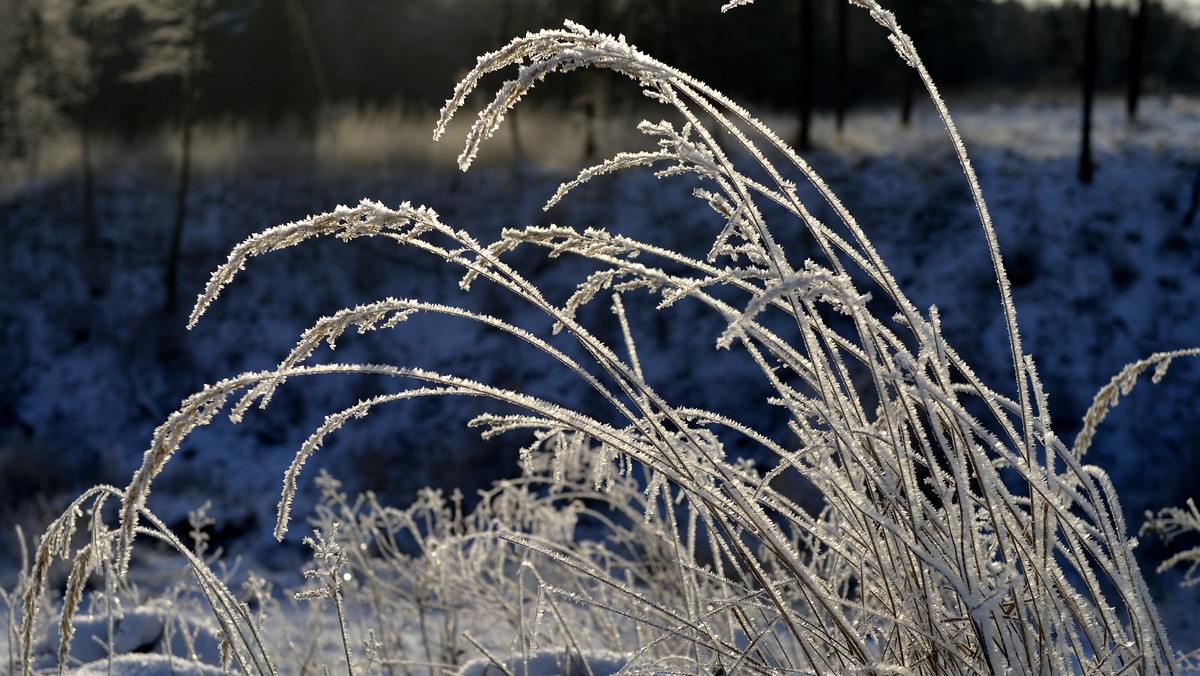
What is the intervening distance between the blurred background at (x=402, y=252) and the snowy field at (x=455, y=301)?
1.4 inches

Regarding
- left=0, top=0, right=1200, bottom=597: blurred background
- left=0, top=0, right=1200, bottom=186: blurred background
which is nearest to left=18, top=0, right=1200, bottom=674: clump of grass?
left=0, top=0, right=1200, bottom=597: blurred background

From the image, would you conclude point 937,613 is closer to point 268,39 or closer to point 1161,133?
point 1161,133

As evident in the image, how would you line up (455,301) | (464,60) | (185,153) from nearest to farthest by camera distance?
(455,301) < (185,153) < (464,60)

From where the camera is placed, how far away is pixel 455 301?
12.4m

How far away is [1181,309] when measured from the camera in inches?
408

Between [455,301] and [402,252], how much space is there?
1.45 meters

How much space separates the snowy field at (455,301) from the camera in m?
9.23

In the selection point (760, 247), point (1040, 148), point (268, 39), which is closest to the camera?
point (760, 247)

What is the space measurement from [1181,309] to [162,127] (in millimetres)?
16188

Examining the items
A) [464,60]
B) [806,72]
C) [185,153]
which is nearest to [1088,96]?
[806,72]

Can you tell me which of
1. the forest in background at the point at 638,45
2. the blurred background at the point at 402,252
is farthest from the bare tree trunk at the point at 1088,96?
the forest in background at the point at 638,45

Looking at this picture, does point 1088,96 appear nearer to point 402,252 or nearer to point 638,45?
point 402,252

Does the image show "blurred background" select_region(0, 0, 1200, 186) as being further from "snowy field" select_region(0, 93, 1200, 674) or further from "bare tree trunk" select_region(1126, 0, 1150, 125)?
"snowy field" select_region(0, 93, 1200, 674)

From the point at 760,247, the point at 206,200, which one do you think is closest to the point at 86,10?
the point at 206,200
